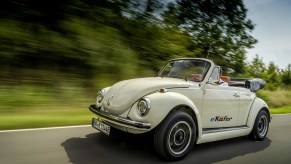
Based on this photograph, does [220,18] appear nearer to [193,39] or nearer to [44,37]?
[193,39]

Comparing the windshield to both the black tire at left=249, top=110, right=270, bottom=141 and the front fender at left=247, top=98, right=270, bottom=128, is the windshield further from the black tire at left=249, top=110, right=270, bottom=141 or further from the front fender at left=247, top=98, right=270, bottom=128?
the black tire at left=249, top=110, right=270, bottom=141

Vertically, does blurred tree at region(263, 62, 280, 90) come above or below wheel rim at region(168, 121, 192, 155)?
above

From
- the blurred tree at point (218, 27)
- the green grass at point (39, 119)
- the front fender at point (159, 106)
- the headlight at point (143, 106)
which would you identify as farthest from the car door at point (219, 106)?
the blurred tree at point (218, 27)

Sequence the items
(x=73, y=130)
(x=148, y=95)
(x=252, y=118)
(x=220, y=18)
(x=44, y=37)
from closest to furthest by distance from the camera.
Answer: (x=148, y=95) → (x=73, y=130) → (x=252, y=118) → (x=44, y=37) → (x=220, y=18)

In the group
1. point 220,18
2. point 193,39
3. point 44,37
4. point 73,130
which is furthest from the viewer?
point 220,18

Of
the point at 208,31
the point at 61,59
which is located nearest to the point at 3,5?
A: the point at 61,59

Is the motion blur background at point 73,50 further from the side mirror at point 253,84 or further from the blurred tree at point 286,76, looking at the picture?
the blurred tree at point 286,76

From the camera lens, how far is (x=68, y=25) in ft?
35.8

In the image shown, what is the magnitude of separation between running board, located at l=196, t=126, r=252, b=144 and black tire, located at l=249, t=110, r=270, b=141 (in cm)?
28

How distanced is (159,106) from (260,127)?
3452mm

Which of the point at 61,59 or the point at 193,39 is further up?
the point at 193,39

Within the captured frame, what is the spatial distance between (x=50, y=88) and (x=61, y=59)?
56.3 inches

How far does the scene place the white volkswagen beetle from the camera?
4477mm

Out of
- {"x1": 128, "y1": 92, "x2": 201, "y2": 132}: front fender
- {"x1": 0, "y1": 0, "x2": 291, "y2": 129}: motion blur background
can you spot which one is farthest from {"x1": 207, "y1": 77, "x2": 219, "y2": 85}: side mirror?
{"x1": 0, "y1": 0, "x2": 291, "y2": 129}: motion blur background
